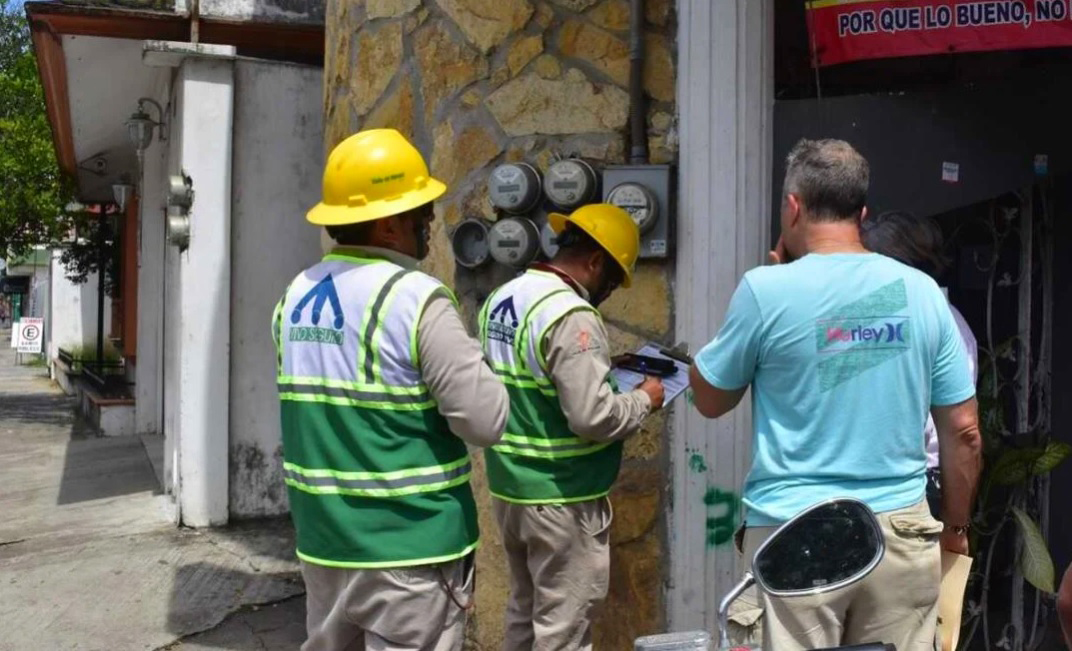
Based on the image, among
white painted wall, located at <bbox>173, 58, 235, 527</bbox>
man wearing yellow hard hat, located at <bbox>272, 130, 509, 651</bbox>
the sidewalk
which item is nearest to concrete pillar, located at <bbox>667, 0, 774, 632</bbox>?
man wearing yellow hard hat, located at <bbox>272, 130, 509, 651</bbox>

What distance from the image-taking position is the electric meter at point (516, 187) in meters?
4.60

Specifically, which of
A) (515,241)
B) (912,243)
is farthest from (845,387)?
(515,241)

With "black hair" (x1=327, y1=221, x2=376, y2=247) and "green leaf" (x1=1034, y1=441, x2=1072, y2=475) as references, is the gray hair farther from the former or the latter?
"green leaf" (x1=1034, y1=441, x2=1072, y2=475)

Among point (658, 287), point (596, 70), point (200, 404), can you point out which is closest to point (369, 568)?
point (658, 287)

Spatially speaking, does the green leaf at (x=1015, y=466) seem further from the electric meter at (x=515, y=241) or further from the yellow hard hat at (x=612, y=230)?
the electric meter at (x=515, y=241)

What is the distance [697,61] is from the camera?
443 cm

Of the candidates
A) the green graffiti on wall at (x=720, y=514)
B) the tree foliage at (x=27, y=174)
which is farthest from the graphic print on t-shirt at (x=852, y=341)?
the tree foliage at (x=27, y=174)

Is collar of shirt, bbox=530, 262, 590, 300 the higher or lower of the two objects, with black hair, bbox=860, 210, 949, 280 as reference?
lower

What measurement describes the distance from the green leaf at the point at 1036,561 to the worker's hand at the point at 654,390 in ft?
4.67

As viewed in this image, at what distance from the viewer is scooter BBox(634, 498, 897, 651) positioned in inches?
80.7

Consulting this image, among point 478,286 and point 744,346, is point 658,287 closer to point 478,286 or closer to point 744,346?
point 478,286

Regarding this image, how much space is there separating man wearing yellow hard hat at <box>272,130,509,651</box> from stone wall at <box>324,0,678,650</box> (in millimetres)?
1612

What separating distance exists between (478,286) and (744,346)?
2.30m

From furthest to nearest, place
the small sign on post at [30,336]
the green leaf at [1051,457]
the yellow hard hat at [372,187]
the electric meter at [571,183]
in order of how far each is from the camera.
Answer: the small sign on post at [30,336], the electric meter at [571,183], the green leaf at [1051,457], the yellow hard hat at [372,187]
